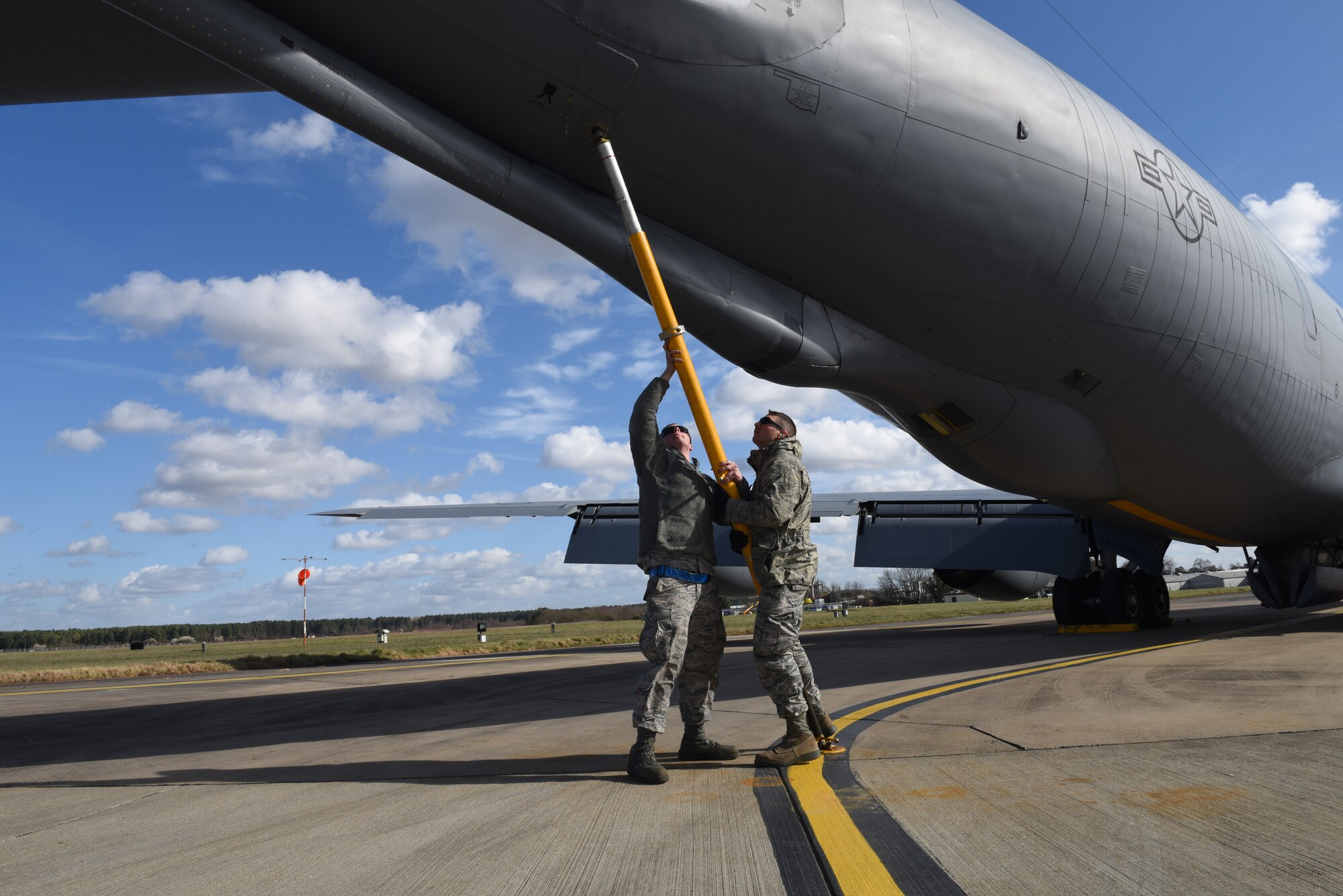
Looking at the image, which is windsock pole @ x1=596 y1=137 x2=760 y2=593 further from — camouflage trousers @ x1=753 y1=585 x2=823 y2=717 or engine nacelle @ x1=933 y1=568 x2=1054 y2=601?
engine nacelle @ x1=933 y1=568 x2=1054 y2=601

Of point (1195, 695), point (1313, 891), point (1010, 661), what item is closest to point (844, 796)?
point (1313, 891)

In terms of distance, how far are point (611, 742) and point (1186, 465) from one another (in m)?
7.92

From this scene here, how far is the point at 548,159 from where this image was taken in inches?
226

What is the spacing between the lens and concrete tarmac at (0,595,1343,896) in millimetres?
2662

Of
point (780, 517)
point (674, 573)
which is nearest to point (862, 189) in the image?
point (780, 517)

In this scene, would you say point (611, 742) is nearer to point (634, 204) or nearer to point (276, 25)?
point (634, 204)

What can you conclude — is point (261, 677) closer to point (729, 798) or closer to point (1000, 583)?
point (729, 798)

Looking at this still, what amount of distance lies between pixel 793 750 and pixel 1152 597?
42.6ft

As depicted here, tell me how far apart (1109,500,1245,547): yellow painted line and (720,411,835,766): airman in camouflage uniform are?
7.62 metres

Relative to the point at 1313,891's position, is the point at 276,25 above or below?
above

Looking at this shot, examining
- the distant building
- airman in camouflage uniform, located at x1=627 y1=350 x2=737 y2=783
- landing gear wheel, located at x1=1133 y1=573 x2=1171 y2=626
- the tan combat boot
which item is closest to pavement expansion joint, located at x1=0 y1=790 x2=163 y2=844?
airman in camouflage uniform, located at x1=627 y1=350 x2=737 y2=783

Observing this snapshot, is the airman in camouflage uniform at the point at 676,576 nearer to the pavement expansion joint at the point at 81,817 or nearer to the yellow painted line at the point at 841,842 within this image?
the yellow painted line at the point at 841,842

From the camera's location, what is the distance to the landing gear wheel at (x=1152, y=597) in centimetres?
1473

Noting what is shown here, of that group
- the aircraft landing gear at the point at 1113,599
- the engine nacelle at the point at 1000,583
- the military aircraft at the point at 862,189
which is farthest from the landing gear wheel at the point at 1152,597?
the military aircraft at the point at 862,189
